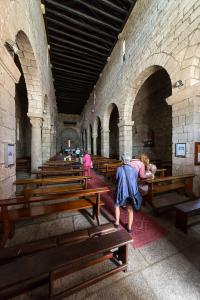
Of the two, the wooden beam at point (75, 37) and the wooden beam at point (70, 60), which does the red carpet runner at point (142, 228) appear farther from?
the wooden beam at point (70, 60)


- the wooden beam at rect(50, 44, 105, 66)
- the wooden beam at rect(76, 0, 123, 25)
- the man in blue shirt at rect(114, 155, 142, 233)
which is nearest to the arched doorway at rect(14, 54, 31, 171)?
the wooden beam at rect(50, 44, 105, 66)

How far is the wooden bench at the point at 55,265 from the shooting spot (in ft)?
3.77

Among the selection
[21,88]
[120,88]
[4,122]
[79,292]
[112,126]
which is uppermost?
[21,88]

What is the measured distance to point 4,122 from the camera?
2568 mm

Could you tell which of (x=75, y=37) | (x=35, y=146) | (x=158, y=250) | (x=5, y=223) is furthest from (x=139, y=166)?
(x=75, y=37)

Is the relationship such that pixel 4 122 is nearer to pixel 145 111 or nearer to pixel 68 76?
pixel 145 111

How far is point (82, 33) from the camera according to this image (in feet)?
23.4

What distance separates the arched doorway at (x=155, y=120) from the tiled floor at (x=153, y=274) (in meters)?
5.31

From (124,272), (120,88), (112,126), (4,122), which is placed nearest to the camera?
(124,272)

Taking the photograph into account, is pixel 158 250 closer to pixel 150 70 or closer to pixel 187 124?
pixel 187 124

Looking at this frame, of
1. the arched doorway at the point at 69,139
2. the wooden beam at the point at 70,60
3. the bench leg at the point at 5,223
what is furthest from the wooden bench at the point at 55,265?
the arched doorway at the point at 69,139

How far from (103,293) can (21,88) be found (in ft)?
36.6

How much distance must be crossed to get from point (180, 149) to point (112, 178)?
9.21 feet

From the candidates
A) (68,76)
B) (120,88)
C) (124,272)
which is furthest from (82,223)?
(68,76)
